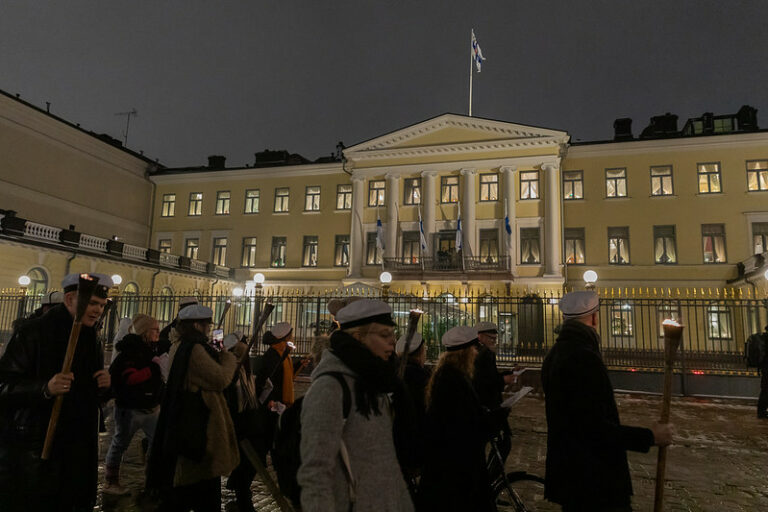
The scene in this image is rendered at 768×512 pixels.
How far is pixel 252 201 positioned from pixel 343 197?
23.4 feet

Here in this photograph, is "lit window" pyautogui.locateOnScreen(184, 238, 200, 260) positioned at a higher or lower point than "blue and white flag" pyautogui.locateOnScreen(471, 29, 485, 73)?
lower

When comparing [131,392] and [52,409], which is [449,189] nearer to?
[131,392]

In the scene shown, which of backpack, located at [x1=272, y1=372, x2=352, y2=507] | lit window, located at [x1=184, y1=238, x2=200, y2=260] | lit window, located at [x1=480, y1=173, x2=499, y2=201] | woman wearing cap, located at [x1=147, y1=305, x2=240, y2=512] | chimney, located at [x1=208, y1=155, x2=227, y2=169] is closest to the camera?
backpack, located at [x1=272, y1=372, x2=352, y2=507]

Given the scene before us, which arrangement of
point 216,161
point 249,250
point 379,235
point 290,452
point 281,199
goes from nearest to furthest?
point 290,452 → point 379,235 → point 281,199 → point 249,250 → point 216,161

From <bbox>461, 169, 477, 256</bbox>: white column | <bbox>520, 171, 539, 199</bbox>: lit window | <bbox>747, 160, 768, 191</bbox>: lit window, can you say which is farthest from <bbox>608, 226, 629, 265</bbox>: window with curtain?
<bbox>461, 169, 477, 256</bbox>: white column

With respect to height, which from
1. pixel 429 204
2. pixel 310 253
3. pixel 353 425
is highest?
pixel 429 204

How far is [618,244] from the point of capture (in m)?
28.0

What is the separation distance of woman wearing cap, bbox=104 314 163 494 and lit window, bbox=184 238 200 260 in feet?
105

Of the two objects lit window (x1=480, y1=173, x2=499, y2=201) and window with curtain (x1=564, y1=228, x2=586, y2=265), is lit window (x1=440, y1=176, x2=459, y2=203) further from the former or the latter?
window with curtain (x1=564, y1=228, x2=586, y2=265)

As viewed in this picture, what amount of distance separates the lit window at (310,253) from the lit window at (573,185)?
1658 centimetres

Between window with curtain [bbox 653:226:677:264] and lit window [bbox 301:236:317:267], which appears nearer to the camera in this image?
window with curtain [bbox 653:226:677:264]

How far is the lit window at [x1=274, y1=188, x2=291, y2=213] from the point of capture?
34.4m

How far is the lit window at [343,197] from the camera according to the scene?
3300cm

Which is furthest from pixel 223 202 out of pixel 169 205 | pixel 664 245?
pixel 664 245
